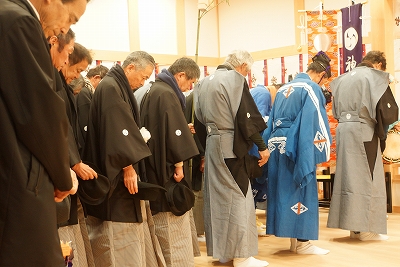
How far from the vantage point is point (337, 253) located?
4215mm

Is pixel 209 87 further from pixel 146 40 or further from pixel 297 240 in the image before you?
pixel 146 40

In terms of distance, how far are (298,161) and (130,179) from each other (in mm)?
1595

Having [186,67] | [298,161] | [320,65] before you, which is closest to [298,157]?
[298,161]

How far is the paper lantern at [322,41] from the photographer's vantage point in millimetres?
6527

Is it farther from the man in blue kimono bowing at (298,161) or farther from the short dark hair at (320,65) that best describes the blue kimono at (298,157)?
the short dark hair at (320,65)

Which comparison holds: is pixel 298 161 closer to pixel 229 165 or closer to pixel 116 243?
pixel 229 165

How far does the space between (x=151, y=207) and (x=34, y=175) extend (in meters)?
1.99

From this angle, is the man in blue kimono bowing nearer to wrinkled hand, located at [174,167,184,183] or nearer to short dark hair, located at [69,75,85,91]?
wrinkled hand, located at [174,167,184,183]

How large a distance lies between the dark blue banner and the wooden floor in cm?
189

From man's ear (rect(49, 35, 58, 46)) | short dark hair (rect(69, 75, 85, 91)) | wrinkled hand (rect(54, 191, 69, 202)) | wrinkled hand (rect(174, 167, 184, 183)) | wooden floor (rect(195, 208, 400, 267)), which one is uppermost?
man's ear (rect(49, 35, 58, 46))

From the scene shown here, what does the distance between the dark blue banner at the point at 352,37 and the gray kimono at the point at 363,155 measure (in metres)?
1.11

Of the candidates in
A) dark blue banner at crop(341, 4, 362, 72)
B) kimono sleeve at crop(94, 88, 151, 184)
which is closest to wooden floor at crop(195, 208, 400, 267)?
kimono sleeve at crop(94, 88, 151, 184)

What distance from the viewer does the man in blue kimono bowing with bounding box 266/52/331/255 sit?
4078 millimetres

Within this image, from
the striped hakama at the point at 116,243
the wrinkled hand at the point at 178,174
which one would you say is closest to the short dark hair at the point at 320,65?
the wrinkled hand at the point at 178,174
